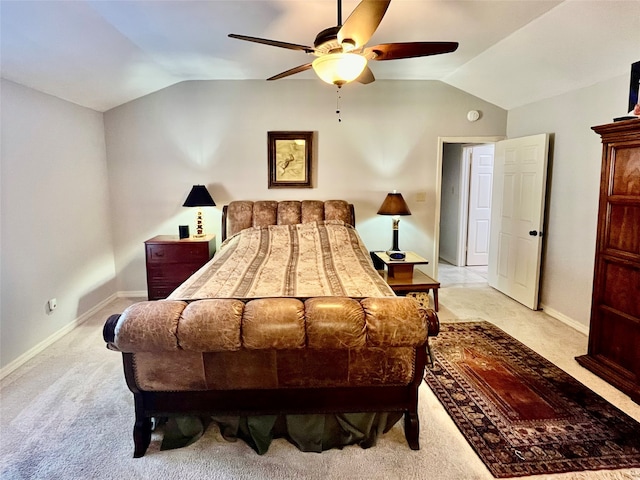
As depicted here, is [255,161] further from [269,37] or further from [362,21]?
[362,21]

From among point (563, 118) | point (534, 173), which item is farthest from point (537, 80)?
point (534, 173)

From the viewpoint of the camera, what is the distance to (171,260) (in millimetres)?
4133

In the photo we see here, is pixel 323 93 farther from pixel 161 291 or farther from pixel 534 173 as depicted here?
pixel 161 291

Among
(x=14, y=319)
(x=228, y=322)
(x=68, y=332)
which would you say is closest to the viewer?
(x=228, y=322)

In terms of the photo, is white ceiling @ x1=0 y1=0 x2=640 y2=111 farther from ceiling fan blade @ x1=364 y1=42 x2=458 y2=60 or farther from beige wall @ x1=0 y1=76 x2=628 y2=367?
ceiling fan blade @ x1=364 y1=42 x2=458 y2=60

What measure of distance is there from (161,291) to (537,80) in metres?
4.33

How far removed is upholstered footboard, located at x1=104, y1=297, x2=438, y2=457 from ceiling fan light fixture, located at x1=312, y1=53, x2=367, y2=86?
3.96 feet

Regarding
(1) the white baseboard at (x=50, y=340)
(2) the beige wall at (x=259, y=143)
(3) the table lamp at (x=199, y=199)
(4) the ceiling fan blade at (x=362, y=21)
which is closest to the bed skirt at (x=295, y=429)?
Answer: (1) the white baseboard at (x=50, y=340)

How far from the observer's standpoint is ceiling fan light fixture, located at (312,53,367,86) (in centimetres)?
203

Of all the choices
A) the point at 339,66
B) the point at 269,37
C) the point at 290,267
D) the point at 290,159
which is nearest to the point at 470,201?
the point at 290,159

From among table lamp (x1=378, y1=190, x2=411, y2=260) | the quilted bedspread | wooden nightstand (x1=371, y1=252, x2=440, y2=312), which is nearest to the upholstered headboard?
the quilted bedspread

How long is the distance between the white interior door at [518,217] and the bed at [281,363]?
2.83 meters

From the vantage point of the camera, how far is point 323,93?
452 centimetres

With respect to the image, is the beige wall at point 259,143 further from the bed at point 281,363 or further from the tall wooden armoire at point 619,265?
the bed at point 281,363
